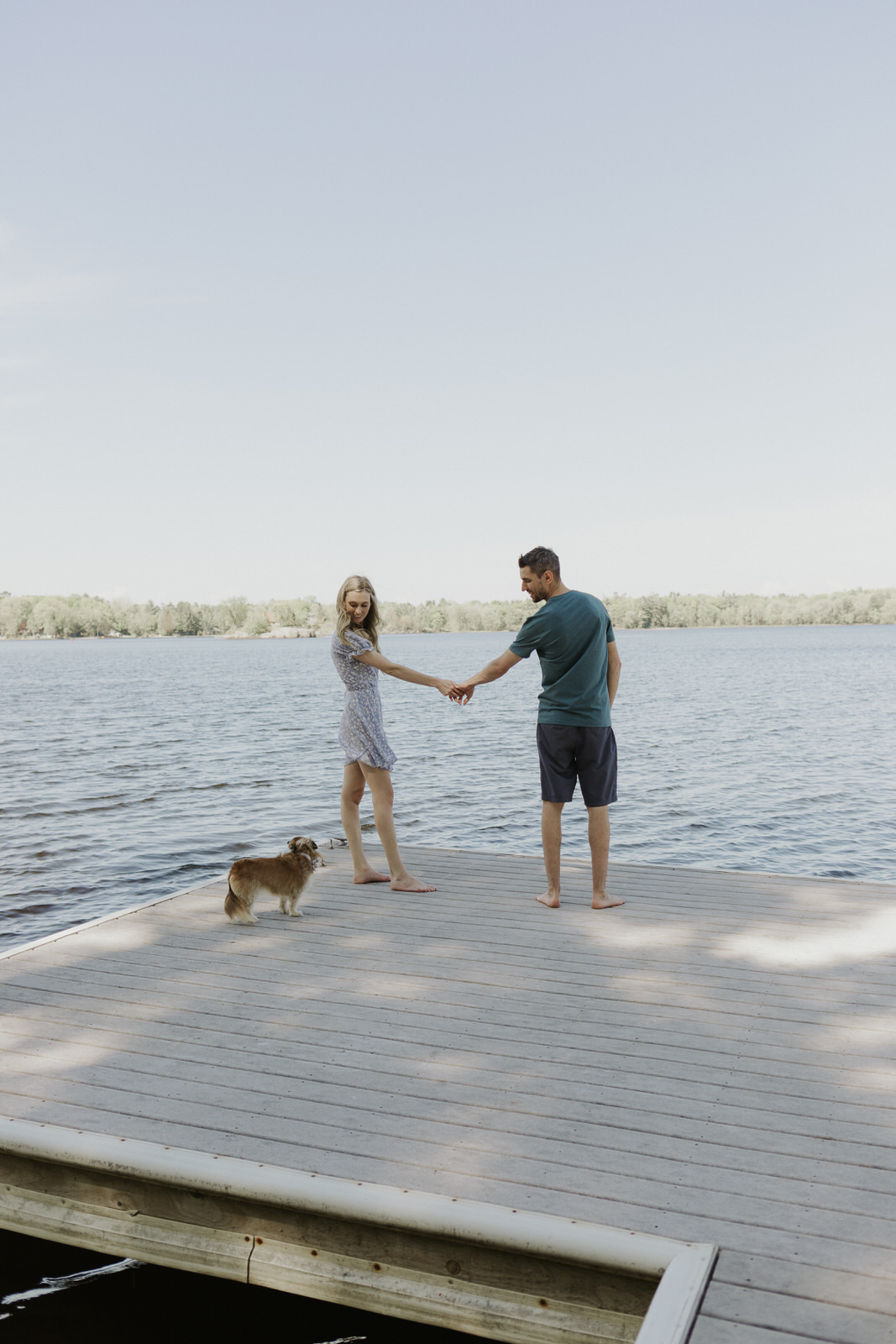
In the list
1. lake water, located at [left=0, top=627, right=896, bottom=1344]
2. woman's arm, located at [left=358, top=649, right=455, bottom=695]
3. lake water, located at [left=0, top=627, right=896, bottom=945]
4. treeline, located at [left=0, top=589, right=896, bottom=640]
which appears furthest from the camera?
treeline, located at [left=0, top=589, right=896, bottom=640]

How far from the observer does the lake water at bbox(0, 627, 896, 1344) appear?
3172 mm

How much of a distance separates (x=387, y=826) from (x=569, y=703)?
4.39 ft

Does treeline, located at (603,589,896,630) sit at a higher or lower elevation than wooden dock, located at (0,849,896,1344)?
higher

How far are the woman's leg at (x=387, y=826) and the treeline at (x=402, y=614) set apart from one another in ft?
366

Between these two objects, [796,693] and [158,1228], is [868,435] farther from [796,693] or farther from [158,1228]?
[158,1228]

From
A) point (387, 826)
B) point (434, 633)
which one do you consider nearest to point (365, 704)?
point (387, 826)

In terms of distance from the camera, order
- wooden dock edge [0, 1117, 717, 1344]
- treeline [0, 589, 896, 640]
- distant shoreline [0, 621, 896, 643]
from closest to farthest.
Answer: wooden dock edge [0, 1117, 717, 1344], treeline [0, 589, 896, 640], distant shoreline [0, 621, 896, 643]

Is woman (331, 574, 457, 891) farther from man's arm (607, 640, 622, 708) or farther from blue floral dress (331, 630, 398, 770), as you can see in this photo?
man's arm (607, 640, 622, 708)

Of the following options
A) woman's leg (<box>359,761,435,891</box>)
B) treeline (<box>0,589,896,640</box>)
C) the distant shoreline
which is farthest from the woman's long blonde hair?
the distant shoreline

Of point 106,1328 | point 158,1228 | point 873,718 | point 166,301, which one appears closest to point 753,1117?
point 158,1228

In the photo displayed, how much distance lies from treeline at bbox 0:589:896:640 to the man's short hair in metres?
112

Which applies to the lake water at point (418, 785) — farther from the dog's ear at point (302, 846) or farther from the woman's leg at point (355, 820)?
the dog's ear at point (302, 846)

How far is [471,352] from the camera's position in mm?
64438

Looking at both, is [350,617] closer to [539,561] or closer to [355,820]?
[539,561]
